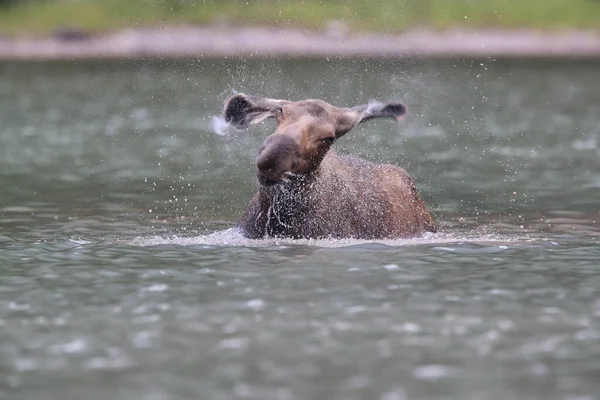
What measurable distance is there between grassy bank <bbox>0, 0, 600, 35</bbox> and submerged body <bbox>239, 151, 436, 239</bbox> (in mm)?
39421

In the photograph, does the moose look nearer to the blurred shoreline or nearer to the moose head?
the moose head

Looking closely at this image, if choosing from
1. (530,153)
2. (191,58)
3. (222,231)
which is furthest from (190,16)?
(222,231)

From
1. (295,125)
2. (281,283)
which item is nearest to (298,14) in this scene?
(295,125)

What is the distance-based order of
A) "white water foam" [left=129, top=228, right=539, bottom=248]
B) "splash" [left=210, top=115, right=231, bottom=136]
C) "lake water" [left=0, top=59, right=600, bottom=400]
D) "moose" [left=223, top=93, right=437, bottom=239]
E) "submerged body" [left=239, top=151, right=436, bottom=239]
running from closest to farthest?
1. "lake water" [left=0, top=59, right=600, bottom=400]
2. "moose" [left=223, top=93, right=437, bottom=239]
3. "submerged body" [left=239, top=151, right=436, bottom=239]
4. "white water foam" [left=129, top=228, right=539, bottom=248]
5. "splash" [left=210, top=115, right=231, bottom=136]

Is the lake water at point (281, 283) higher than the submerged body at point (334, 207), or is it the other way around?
the submerged body at point (334, 207)

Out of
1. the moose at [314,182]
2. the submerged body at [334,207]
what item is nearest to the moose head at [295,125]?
the moose at [314,182]

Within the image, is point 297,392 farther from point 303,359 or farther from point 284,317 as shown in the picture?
point 284,317

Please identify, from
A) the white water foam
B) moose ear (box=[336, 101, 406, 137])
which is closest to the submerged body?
the white water foam

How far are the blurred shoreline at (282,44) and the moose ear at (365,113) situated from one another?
3205 centimetres

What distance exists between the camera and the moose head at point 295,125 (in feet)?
55.7

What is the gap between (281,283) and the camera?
16.0 metres

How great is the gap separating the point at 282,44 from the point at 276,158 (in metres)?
41.9

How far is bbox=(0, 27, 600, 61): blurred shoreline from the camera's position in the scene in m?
56.8

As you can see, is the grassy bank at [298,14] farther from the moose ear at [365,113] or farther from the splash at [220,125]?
the splash at [220,125]
